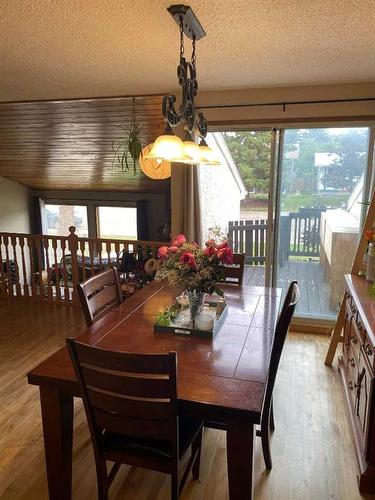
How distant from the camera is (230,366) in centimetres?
158

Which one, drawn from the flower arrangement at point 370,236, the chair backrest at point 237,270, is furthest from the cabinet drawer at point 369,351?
the chair backrest at point 237,270

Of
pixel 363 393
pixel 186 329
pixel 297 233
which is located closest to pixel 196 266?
pixel 186 329

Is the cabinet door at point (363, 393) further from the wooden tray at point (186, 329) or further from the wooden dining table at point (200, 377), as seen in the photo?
the wooden tray at point (186, 329)

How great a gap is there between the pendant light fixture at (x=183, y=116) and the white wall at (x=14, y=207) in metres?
5.63

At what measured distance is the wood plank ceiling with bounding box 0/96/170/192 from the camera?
13.7 feet

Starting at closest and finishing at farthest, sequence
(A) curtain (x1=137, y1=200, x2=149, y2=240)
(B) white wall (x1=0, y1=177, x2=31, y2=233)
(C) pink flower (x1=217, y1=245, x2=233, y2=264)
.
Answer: (C) pink flower (x1=217, y1=245, x2=233, y2=264) → (B) white wall (x1=0, y1=177, x2=31, y2=233) → (A) curtain (x1=137, y1=200, x2=149, y2=240)

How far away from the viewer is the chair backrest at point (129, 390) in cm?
127

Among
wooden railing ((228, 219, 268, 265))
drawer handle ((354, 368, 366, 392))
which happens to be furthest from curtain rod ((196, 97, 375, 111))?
drawer handle ((354, 368, 366, 392))

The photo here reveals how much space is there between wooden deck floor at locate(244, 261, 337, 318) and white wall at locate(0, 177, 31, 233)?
5.23 meters

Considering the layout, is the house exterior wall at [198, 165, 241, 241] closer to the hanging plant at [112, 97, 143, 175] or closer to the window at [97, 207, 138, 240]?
the hanging plant at [112, 97, 143, 175]

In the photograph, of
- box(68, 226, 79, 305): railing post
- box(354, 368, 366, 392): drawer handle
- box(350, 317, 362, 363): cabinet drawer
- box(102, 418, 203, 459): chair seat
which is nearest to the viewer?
box(102, 418, 203, 459): chair seat

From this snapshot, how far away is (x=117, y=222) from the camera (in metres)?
7.45

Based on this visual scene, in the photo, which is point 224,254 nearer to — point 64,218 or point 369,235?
point 369,235

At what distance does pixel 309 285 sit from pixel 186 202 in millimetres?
1599
